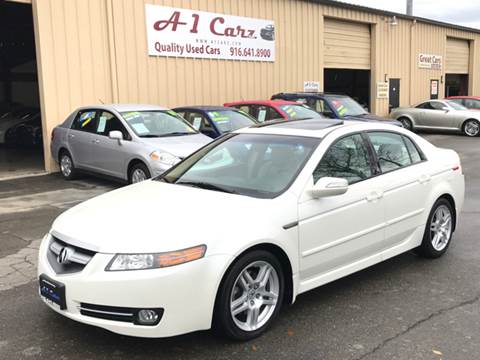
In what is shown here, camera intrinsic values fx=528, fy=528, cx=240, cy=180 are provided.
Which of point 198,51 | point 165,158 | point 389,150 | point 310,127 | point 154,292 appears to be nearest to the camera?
point 154,292

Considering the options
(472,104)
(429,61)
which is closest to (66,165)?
(472,104)

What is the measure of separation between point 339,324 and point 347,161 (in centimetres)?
136

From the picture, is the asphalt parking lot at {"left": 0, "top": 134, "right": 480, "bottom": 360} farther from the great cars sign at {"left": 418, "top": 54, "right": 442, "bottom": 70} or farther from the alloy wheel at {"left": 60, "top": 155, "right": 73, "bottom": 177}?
the great cars sign at {"left": 418, "top": 54, "right": 442, "bottom": 70}

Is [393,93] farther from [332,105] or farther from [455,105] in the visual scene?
[332,105]

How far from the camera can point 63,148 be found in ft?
35.3

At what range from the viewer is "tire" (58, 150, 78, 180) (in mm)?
10562

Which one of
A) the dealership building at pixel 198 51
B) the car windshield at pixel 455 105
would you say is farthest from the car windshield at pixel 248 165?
the car windshield at pixel 455 105

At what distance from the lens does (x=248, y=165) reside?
436cm

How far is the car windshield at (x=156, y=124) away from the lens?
9.24 meters

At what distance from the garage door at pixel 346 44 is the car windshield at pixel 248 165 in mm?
14965

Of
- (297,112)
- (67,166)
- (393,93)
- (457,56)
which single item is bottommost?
(67,166)

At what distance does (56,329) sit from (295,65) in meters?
14.8

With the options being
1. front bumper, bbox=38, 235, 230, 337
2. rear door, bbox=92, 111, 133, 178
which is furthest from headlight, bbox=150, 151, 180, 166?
front bumper, bbox=38, 235, 230, 337

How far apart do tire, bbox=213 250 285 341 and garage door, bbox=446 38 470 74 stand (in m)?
25.4
